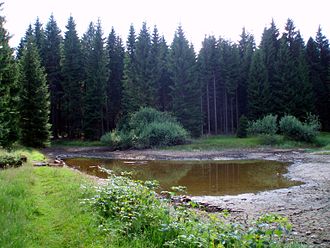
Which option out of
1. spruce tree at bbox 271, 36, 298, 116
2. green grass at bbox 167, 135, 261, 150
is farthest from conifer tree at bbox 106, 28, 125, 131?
spruce tree at bbox 271, 36, 298, 116

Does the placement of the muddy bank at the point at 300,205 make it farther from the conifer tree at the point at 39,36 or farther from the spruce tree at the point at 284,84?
the conifer tree at the point at 39,36

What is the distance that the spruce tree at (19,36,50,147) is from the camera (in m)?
31.9

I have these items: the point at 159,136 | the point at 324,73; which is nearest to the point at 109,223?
the point at 159,136

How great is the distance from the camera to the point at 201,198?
11.5 metres

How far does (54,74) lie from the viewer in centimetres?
4769

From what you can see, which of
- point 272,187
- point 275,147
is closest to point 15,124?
point 272,187

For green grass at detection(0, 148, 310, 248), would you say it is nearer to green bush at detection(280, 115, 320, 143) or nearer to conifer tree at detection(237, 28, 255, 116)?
green bush at detection(280, 115, 320, 143)

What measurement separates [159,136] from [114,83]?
1688 cm

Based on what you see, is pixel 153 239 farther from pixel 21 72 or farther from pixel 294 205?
pixel 21 72

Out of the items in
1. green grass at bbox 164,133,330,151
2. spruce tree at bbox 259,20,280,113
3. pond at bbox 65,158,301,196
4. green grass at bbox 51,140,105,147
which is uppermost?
spruce tree at bbox 259,20,280,113

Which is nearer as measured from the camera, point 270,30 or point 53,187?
point 53,187

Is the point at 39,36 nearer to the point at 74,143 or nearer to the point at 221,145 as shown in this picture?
the point at 74,143

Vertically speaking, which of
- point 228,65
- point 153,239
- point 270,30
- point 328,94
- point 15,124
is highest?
point 270,30

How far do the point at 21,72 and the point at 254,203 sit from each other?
2986cm
